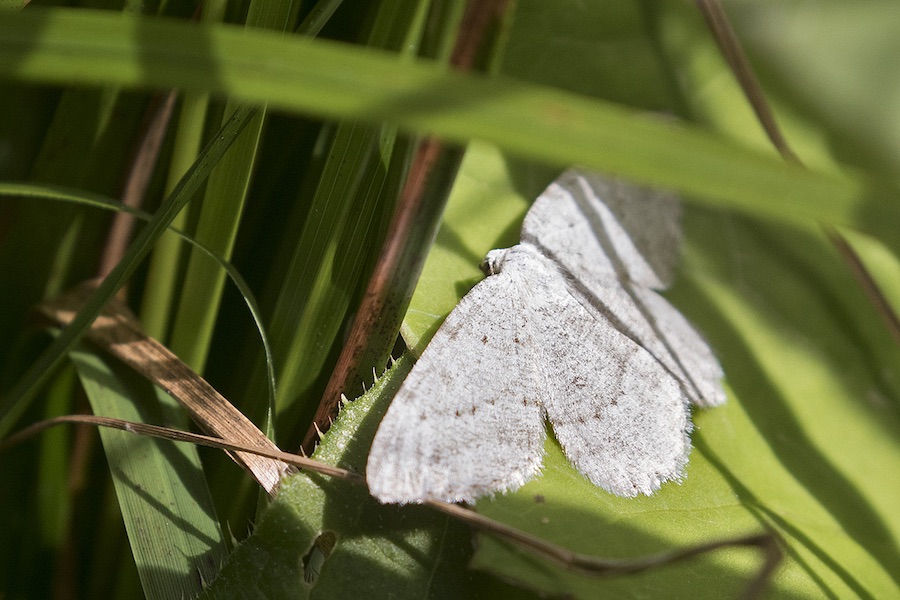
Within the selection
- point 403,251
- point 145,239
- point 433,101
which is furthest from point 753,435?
point 145,239

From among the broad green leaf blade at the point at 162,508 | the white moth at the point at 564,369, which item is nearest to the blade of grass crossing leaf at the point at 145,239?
the broad green leaf blade at the point at 162,508

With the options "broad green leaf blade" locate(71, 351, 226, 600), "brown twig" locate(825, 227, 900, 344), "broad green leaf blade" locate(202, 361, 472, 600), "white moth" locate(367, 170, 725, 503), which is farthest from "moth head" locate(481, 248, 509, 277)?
"broad green leaf blade" locate(71, 351, 226, 600)

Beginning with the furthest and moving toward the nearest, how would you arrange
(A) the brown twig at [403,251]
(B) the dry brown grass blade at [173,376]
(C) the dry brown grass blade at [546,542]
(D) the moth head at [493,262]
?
(D) the moth head at [493,262] < (B) the dry brown grass blade at [173,376] < (A) the brown twig at [403,251] < (C) the dry brown grass blade at [546,542]

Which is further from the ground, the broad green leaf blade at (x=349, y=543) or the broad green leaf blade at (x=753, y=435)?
the broad green leaf blade at (x=753, y=435)

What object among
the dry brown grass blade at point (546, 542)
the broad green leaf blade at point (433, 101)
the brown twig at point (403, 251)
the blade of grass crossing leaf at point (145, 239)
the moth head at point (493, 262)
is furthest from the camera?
the moth head at point (493, 262)

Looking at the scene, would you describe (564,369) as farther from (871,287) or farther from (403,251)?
(871,287)

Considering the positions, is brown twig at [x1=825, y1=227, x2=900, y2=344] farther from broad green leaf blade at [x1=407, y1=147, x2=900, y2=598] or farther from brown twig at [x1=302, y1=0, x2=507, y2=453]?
brown twig at [x1=302, y1=0, x2=507, y2=453]

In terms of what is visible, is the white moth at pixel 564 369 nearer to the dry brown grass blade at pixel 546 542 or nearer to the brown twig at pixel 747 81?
the dry brown grass blade at pixel 546 542
